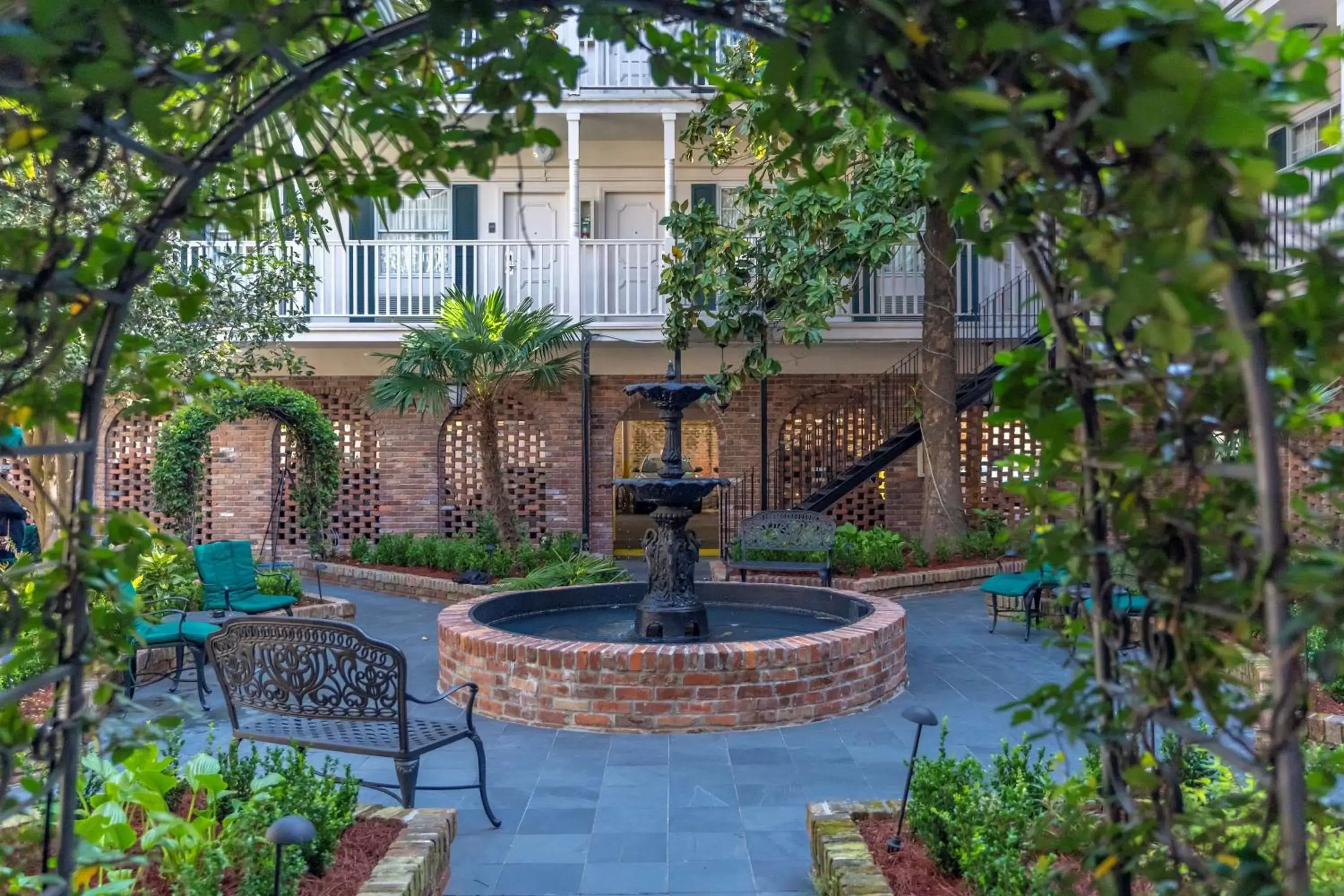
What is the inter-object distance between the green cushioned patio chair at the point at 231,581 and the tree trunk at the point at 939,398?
26.1 feet

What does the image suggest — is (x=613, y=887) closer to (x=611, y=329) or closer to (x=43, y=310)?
(x=43, y=310)

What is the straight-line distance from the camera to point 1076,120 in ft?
4.09

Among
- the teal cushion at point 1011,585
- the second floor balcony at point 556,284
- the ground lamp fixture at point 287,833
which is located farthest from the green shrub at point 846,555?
the ground lamp fixture at point 287,833

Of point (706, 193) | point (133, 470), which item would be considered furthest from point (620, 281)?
point (133, 470)

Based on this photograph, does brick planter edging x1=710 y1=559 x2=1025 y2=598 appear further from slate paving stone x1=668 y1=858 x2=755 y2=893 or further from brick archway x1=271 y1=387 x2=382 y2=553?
slate paving stone x1=668 y1=858 x2=755 y2=893

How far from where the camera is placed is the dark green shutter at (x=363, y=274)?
42.9ft

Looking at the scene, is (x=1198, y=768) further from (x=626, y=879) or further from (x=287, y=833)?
(x=287, y=833)

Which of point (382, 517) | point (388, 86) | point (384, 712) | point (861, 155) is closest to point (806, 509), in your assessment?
point (861, 155)

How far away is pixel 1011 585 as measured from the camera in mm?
9273

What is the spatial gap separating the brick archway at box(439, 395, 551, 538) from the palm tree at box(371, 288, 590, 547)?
2.54m

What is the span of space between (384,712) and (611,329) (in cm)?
921

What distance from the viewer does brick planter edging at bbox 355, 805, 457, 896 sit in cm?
326

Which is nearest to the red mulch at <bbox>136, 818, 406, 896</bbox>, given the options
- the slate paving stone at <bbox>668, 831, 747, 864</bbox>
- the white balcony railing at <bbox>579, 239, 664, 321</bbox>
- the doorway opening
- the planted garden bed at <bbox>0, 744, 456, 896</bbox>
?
the planted garden bed at <bbox>0, 744, 456, 896</bbox>

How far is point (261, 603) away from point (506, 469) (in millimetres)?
6823
